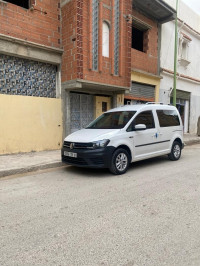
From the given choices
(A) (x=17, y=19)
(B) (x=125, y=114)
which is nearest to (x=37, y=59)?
(A) (x=17, y=19)

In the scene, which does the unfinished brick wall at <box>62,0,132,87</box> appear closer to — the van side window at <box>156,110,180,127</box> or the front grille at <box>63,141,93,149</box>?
the van side window at <box>156,110,180,127</box>

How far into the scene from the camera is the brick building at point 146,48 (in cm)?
1256

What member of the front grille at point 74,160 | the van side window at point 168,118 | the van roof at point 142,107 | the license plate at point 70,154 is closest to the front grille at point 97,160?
the front grille at point 74,160

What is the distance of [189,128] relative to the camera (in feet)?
59.3

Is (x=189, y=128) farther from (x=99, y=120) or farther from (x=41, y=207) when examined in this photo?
(x=41, y=207)

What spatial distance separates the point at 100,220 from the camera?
328 centimetres

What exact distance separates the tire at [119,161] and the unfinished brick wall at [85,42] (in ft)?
13.8

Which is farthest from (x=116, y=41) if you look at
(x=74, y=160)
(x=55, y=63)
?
(x=74, y=160)

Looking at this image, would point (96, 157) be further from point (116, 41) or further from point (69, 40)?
point (116, 41)

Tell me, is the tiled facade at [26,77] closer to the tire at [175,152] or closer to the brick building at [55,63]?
the brick building at [55,63]

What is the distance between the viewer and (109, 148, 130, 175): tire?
560 centimetres

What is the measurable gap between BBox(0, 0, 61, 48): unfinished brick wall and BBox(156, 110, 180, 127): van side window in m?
5.19

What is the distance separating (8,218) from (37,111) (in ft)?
19.9

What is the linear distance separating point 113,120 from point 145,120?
36.1 inches
